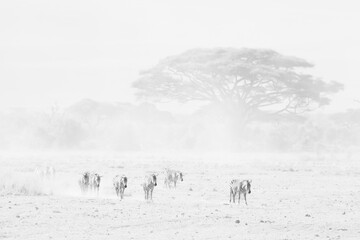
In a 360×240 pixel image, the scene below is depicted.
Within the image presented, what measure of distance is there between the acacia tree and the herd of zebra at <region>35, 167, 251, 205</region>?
1560 inches

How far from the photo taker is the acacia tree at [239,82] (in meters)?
68.2

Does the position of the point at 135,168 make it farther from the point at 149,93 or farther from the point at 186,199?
the point at 149,93

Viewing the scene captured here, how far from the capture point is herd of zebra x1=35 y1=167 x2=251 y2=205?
21672 mm

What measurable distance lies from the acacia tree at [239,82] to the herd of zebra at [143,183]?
39.6m

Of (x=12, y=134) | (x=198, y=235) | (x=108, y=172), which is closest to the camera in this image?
(x=198, y=235)

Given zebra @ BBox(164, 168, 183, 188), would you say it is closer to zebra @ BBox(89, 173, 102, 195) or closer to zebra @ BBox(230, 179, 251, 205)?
zebra @ BBox(89, 173, 102, 195)

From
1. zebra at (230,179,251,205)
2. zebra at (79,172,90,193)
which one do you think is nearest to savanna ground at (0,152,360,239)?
zebra at (79,172,90,193)

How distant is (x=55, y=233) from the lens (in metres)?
15.6

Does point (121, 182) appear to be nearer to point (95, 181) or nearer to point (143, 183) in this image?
point (143, 183)

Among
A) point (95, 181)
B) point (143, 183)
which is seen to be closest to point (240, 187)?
point (143, 183)

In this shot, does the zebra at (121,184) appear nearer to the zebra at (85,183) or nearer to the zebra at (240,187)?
the zebra at (85,183)

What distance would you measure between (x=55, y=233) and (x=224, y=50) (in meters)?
54.9

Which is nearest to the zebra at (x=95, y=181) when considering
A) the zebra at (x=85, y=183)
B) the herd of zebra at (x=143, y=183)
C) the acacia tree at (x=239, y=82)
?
the herd of zebra at (x=143, y=183)

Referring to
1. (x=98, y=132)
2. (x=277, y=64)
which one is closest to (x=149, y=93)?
(x=277, y=64)
